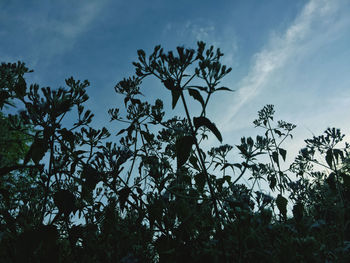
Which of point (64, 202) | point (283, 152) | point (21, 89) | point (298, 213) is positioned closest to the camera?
A: point (64, 202)

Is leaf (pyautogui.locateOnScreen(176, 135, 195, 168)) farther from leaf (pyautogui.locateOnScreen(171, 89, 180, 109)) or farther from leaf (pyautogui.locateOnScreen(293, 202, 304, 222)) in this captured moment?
leaf (pyautogui.locateOnScreen(293, 202, 304, 222))

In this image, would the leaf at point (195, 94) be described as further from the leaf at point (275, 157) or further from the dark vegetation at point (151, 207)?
the leaf at point (275, 157)

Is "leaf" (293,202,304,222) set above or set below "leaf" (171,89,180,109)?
below

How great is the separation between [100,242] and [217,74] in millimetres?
2658

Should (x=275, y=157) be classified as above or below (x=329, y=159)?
above

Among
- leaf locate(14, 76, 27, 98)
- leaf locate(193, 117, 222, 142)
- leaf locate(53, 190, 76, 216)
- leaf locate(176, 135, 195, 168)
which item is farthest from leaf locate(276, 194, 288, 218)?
leaf locate(14, 76, 27, 98)

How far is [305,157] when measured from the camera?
577cm

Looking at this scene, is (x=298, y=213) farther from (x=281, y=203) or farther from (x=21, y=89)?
(x=21, y=89)

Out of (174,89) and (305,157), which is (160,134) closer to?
(174,89)

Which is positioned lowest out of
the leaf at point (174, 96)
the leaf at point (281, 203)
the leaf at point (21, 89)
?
the leaf at point (281, 203)

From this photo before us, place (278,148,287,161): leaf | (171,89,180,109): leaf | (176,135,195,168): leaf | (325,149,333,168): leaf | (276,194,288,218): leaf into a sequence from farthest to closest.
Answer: (278,148,287,161): leaf → (325,149,333,168): leaf → (276,194,288,218): leaf → (171,89,180,109): leaf → (176,135,195,168): leaf

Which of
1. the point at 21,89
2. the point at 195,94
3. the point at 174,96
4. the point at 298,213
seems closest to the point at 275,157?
the point at 298,213

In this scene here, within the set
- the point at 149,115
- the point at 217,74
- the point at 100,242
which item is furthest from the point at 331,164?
the point at 100,242

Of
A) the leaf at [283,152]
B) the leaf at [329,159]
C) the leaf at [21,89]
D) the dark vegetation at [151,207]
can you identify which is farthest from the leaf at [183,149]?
the leaf at [283,152]
